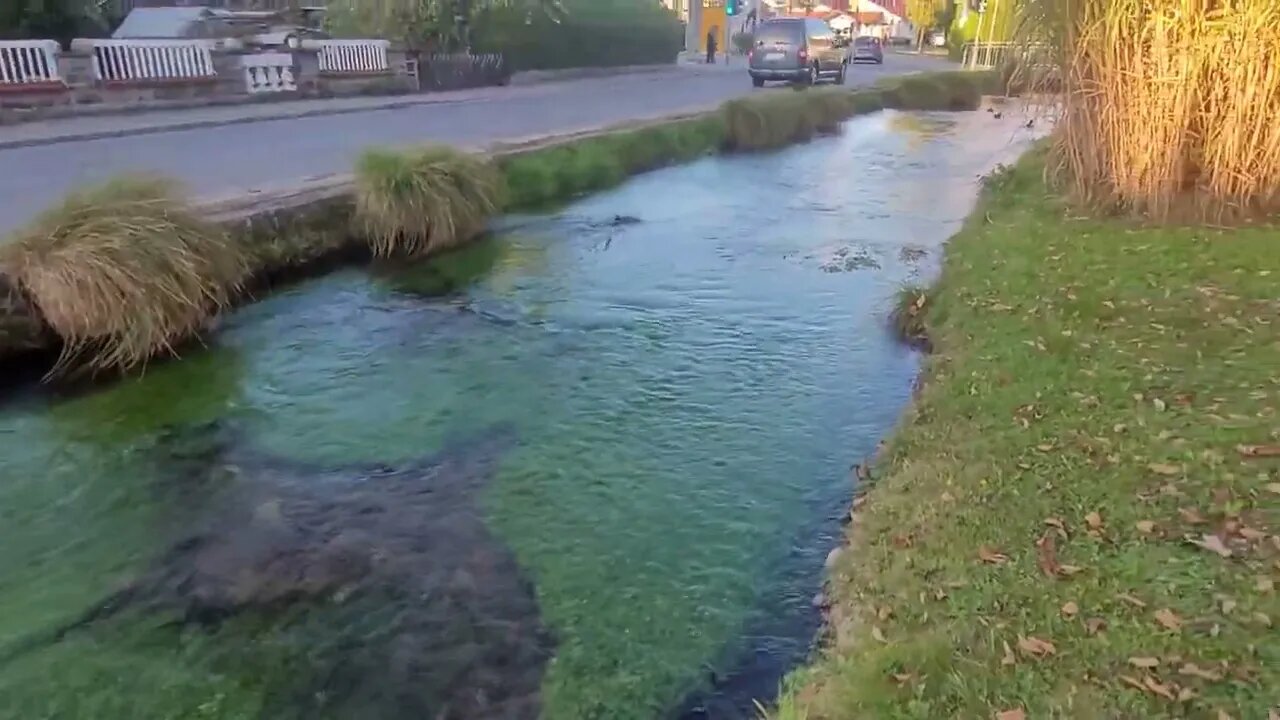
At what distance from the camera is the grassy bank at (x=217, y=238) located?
23.7 feet

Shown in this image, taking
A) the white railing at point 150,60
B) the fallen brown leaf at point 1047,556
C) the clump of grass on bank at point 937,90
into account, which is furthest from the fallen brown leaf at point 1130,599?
the clump of grass on bank at point 937,90

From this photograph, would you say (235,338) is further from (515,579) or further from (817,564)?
(817,564)

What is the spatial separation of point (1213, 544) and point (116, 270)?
6725 millimetres

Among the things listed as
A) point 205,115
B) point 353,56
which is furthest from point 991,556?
point 353,56

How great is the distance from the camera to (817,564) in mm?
4902

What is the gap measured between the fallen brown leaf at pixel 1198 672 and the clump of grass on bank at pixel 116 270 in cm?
676

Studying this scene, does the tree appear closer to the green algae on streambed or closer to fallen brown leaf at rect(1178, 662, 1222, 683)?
the green algae on streambed

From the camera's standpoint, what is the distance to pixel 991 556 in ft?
12.9

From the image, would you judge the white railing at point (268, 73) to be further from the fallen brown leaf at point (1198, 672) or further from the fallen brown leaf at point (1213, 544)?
the fallen brown leaf at point (1198, 672)

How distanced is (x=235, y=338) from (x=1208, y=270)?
7.11 metres

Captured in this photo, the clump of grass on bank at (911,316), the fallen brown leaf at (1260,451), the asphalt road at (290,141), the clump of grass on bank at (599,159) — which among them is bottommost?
the clump of grass on bank at (911,316)

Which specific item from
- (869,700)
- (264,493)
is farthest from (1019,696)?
(264,493)

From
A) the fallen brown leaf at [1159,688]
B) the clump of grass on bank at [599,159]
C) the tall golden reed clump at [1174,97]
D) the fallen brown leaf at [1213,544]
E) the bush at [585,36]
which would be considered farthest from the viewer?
the bush at [585,36]

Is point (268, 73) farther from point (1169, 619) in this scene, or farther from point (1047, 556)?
point (1169, 619)
